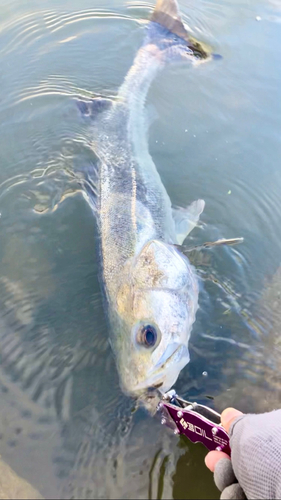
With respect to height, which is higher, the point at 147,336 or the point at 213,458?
the point at 147,336

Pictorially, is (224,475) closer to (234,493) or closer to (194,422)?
(234,493)

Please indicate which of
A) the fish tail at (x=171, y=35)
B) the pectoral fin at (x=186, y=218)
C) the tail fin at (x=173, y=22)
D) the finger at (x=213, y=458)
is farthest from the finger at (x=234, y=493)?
the tail fin at (x=173, y=22)

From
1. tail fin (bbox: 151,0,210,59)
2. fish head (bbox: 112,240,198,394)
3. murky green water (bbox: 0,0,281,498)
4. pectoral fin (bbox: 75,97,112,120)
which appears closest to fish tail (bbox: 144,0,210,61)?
tail fin (bbox: 151,0,210,59)

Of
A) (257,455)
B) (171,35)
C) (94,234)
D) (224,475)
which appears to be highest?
(171,35)

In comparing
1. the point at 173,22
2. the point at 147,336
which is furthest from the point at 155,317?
the point at 173,22

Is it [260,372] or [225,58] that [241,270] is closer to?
[260,372]

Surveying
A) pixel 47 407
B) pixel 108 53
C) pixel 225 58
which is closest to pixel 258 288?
pixel 47 407

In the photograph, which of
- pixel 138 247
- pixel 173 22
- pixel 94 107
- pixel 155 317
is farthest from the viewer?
pixel 173 22
